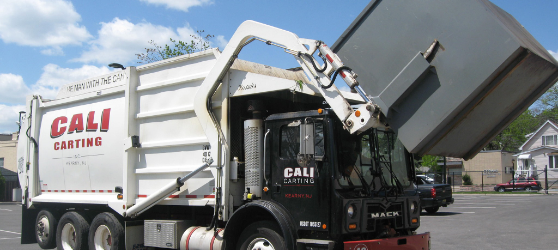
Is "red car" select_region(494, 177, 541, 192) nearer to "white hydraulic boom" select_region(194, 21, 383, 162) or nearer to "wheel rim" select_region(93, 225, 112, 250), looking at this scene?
"wheel rim" select_region(93, 225, 112, 250)

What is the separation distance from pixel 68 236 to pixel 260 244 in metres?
4.95

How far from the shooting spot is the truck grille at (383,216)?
5.85 m

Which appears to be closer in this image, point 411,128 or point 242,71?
point 411,128

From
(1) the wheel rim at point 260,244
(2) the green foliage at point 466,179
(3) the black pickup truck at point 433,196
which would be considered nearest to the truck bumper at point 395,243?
(1) the wheel rim at point 260,244

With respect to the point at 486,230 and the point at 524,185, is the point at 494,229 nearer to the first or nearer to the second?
the point at 486,230

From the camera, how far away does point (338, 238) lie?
5734mm

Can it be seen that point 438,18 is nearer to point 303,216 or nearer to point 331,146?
point 331,146

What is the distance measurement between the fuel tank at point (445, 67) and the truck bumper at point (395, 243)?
115cm

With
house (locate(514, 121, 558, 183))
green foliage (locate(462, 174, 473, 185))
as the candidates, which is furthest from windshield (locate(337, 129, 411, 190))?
house (locate(514, 121, 558, 183))

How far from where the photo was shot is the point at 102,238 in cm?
864

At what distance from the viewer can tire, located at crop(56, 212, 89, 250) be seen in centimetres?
883

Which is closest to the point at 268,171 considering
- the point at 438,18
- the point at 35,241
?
the point at 438,18

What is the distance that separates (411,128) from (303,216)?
5.42ft

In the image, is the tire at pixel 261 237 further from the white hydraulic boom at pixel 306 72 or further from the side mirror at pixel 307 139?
the white hydraulic boom at pixel 306 72
